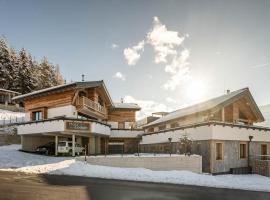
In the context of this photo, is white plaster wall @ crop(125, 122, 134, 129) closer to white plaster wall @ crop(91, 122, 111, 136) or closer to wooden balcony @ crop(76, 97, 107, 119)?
wooden balcony @ crop(76, 97, 107, 119)

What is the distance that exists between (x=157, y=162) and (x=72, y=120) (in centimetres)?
970

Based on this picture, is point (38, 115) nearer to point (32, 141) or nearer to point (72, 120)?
point (32, 141)

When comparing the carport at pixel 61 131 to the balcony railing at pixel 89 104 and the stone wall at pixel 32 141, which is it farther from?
the balcony railing at pixel 89 104

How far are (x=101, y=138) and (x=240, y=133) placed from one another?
19.3 meters

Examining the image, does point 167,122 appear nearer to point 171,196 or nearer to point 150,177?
point 150,177

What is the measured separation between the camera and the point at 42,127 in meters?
26.8

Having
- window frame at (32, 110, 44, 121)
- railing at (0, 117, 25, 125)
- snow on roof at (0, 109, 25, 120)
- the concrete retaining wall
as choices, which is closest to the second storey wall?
window frame at (32, 110, 44, 121)

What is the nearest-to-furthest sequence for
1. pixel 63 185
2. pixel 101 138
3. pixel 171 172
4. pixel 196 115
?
pixel 63 185
pixel 171 172
pixel 196 115
pixel 101 138

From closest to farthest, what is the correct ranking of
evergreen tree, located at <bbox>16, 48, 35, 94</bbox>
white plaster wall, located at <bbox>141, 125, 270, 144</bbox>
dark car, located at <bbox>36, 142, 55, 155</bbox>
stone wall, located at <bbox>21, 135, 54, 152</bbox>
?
white plaster wall, located at <bbox>141, 125, 270, 144</bbox>, dark car, located at <bbox>36, 142, 55, 155</bbox>, stone wall, located at <bbox>21, 135, 54, 152</bbox>, evergreen tree, located at <bbox>16, 48, 35, 94</bbox>

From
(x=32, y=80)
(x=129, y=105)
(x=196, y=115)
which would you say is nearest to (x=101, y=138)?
(x=129, y=105)

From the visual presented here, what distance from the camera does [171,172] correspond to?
20.1m

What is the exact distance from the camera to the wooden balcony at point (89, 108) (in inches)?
1173

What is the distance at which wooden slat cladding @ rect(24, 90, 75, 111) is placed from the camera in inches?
1148

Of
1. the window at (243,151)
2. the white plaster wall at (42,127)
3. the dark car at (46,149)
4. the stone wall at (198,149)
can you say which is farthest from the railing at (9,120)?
the window at (243,151)
